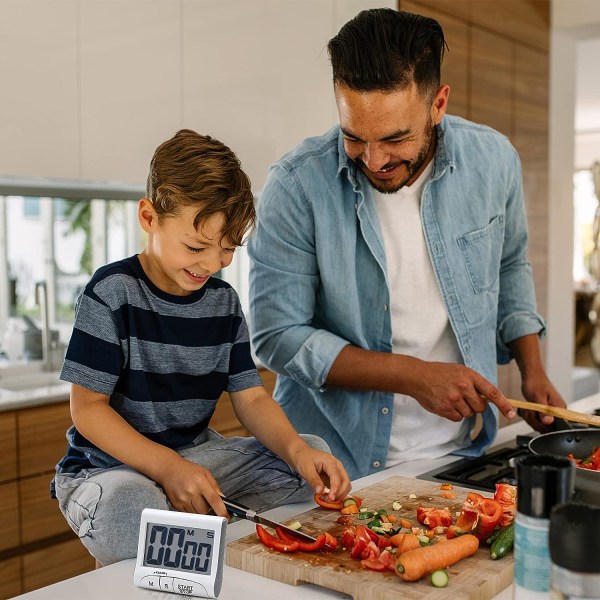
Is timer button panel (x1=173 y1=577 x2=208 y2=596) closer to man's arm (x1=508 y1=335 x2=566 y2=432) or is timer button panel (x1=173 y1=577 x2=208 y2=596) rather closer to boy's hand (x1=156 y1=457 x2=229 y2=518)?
boy's hand (x1=156 y1=457 x2=229 y2=518)

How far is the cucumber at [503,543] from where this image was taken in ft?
3.84

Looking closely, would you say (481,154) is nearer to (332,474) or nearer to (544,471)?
(332,474)

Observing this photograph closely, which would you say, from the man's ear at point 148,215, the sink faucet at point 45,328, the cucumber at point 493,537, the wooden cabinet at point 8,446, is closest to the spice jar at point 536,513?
the cucumber at point 493,537

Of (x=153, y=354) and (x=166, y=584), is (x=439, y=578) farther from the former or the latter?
(x=153, y=354)

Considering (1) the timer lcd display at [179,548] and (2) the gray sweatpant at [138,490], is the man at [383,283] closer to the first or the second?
(2) the gray sweatpant at [138,490]

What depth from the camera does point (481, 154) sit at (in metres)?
1.97

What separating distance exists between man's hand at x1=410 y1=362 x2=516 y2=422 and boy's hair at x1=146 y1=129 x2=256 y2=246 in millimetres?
456

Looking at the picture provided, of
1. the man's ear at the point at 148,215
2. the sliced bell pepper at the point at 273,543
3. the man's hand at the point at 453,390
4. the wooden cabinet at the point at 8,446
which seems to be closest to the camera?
the sliced bell pepper at the point at 273,543

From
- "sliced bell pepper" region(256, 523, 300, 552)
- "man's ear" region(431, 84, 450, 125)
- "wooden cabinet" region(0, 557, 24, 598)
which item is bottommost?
"wooden cabinet" region(0, 557, 24, 598)

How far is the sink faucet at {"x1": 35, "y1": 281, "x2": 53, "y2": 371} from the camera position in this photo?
11.3 ft

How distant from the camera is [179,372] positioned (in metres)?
1.55

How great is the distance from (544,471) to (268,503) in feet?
2.52

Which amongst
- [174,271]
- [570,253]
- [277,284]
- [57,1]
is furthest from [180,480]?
[570,253]

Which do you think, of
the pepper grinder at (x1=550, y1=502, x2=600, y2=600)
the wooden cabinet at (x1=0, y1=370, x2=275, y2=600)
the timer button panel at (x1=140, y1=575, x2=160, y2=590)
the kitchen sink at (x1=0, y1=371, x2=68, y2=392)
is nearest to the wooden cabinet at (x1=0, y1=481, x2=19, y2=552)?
the wooden cabinet at (x1=0, y1=370, x2=275, y2=600)
